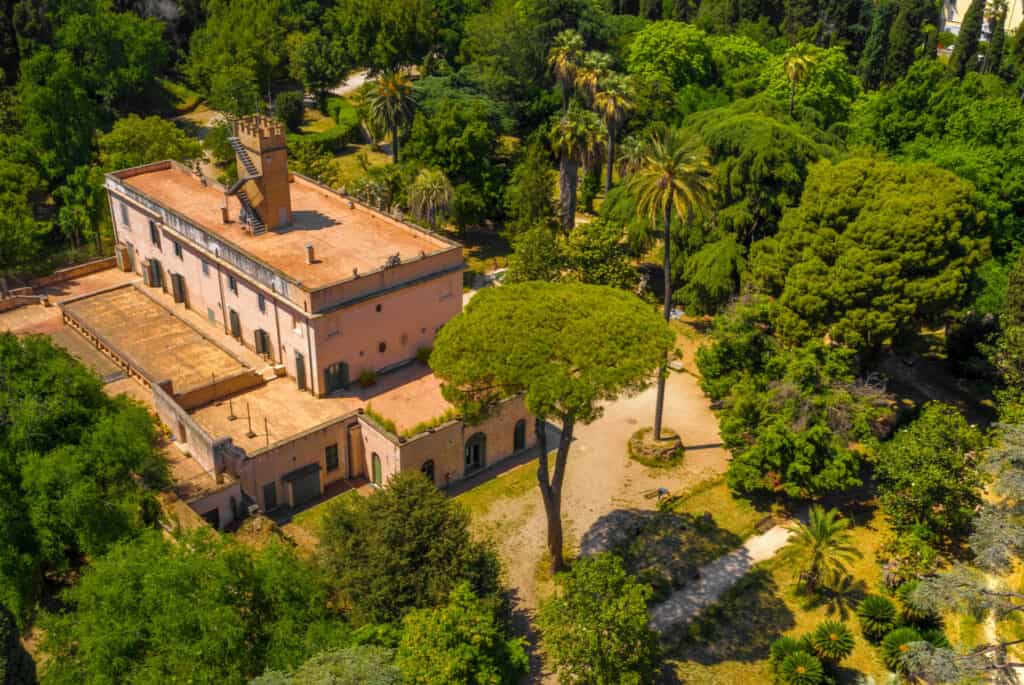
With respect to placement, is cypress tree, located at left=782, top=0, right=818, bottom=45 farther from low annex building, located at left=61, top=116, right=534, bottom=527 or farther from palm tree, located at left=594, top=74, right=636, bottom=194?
low annex building, located at left=61, top=116, right=534, bottom=527

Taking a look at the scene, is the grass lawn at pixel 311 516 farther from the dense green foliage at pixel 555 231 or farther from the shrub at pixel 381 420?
the dense green foliage at pixel 555 231

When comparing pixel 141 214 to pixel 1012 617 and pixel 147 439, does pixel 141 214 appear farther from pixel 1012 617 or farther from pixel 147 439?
pixel 1012 617

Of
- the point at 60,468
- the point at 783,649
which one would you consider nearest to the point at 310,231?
the point at 60,468

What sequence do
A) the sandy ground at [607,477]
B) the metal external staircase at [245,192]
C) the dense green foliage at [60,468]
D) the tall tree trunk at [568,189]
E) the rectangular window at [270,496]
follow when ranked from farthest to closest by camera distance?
the tall tree trunk at [568,189] < the metal external staircase at [245,192] < the rectangular window at [270,496] < the sandy ground at [607,477] < the dense green foliage at [60,468]

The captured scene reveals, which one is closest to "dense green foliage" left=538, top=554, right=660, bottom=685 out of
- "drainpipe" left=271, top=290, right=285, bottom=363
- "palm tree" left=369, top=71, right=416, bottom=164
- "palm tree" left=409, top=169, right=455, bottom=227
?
"drainpipe" left=271, top=290, right=285, bottom=363

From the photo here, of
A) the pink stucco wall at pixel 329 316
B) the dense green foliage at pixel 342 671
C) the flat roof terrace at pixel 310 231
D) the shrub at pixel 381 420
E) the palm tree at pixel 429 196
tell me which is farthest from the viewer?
the palm tree at pixel 429 196

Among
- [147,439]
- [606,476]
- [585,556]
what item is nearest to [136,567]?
[147,439]

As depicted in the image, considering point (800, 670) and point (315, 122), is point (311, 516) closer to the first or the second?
point (800, 670)

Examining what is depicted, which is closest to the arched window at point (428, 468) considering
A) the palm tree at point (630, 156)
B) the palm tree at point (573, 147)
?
the palm tree at point (573, 147)
